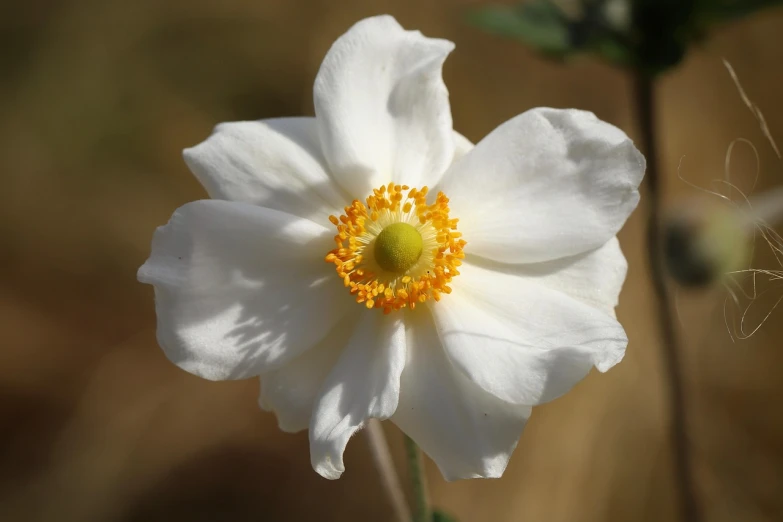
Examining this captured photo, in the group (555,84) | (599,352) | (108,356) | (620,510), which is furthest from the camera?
(555,84)

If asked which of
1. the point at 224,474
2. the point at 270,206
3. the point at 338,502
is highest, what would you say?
the point at 270,206

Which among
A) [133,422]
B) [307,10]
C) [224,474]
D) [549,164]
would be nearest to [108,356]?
[133,422]

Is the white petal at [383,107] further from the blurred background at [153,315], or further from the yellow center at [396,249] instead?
the blurred background at [153,315]

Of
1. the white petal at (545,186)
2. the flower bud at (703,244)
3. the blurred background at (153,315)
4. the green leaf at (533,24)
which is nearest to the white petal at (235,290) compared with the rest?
the white petal at (545,186)

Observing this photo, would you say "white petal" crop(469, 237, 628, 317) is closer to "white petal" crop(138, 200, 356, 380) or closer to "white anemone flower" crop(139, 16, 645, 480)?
"white anemone flower" crop(139, 16, 645, 480)

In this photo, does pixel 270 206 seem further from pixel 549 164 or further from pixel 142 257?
pixel 142 257

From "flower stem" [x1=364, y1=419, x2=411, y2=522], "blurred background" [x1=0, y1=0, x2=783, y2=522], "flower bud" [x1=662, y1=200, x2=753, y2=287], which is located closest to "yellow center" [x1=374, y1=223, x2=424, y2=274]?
"flower stem" [x1=364, y1=419, x2=411, y2=522]
